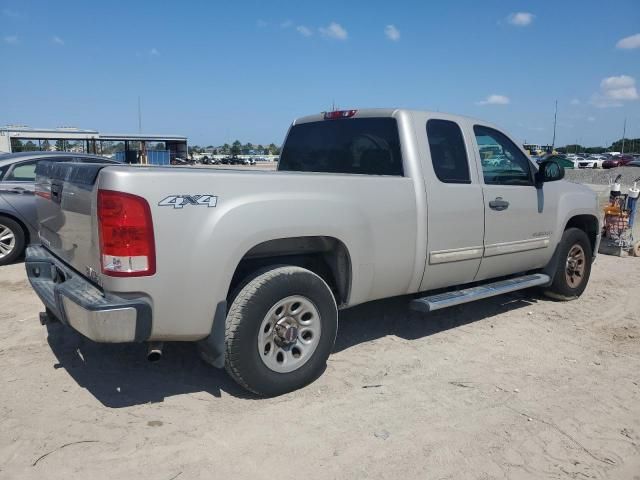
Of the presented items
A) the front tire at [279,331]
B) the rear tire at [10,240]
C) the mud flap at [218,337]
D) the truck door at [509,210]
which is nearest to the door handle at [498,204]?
the truck door at [509,210]

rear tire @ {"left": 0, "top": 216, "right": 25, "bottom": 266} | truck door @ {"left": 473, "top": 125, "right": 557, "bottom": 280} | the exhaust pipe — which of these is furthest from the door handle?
rear tire @ {"left": 0, "top": 216, "right": 25, "bottom": 266}

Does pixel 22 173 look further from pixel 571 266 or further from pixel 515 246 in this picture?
pixel 571 266

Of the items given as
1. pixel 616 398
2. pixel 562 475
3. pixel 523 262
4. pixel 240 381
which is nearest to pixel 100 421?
pixel 240 381

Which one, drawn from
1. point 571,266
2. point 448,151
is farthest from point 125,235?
point 571,266

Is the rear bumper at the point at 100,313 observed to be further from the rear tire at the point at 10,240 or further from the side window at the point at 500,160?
the rear tire at the point at 10,240

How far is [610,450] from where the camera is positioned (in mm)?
3045

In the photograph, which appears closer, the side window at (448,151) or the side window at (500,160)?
the side window at (448,151)

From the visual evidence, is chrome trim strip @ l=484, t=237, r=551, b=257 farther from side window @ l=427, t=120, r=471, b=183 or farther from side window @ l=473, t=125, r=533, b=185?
side window @ l=427, t=120, r=471, b=183

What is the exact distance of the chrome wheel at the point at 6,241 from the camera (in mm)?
7367

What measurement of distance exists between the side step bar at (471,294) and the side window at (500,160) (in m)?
0.97

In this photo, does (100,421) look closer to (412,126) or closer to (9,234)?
(412,126)

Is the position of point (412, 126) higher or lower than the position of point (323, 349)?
higher

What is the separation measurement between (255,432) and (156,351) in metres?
0.76

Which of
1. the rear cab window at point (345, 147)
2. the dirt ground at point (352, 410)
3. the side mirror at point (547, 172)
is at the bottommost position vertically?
the dirt ground at point (352, 410)
